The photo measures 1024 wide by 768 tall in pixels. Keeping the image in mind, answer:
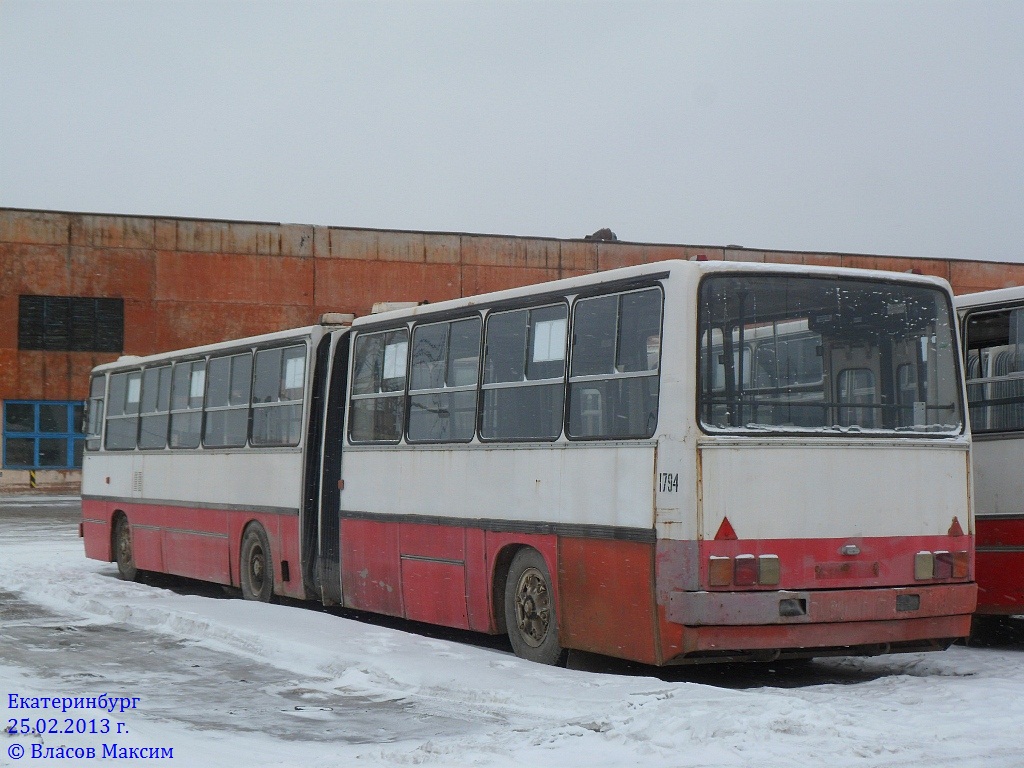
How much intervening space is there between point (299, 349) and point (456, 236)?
34357mm

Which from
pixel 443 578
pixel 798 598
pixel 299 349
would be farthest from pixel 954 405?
pixel 299 349

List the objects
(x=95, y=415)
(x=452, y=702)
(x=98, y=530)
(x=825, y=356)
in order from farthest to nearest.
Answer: (x=95, y=415)
(x=98, y=530)
(x=825, y=356)
(x=452, y=702)

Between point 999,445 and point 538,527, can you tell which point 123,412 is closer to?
point 538,527

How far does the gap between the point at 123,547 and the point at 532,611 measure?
38.0 ft

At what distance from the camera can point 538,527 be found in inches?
462

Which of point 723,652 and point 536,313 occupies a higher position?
point 536,313

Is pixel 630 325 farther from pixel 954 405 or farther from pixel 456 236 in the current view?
pixel 456 236

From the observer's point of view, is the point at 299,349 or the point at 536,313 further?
the point at 299,349

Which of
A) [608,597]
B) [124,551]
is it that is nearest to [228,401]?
[124,551]

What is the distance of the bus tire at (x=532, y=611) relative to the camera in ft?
37.9

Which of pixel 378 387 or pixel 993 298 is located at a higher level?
pixel 993 298

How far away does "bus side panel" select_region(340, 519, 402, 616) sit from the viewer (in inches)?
557

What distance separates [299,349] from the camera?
54.5 ft

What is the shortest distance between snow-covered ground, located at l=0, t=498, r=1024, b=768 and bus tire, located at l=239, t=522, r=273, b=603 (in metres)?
2.40
